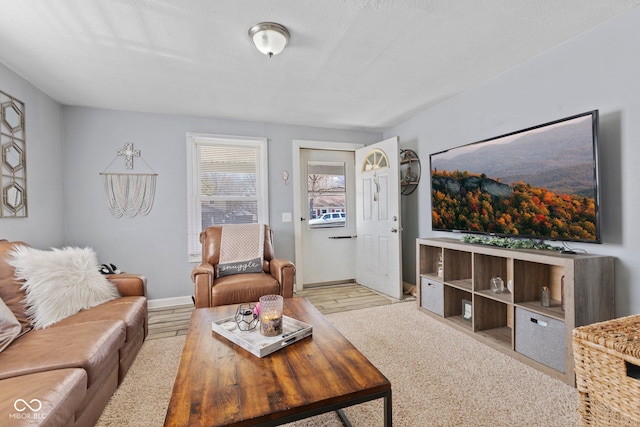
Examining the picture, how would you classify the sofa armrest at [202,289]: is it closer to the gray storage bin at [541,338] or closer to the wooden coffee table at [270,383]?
the wooden coffee table at [270,383]

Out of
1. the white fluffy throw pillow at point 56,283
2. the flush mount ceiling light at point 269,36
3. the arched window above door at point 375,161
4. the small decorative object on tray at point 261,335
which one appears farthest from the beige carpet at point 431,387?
the flush mount ceiling light at point 269,36

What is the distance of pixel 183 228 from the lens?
3.68 metres

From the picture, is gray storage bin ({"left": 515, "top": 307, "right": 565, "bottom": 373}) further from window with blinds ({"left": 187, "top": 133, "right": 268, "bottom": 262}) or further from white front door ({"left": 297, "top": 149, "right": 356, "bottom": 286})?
window with blinds ({"left": 187, "top": 133, "right": 268, "bottom": 262})

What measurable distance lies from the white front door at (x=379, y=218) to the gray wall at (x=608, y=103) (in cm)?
139

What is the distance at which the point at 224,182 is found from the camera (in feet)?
12.8

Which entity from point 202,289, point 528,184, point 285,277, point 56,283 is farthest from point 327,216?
point 56,283

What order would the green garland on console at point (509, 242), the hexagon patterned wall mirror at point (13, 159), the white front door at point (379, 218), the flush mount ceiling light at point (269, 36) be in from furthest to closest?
the white front door at point (379, 218) → the hexagon patterned wall mirror at point (13, 159) → the green garland on console at point (509, 242) → the flush mount ceiling light at point (269, 36)

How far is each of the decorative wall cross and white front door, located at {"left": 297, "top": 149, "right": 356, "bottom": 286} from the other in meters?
2.10

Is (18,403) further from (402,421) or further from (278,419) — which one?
(402,421)

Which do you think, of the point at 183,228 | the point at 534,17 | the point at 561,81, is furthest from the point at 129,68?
the point at 561,81

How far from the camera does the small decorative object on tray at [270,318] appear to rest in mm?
1574

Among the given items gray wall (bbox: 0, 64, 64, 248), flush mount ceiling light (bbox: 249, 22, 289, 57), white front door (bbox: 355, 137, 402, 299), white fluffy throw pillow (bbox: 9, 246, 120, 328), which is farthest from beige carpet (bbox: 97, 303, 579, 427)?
flush mount ceiling light (bbox: 249, 22, 289, 57)

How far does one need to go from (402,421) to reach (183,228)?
3.13 meters

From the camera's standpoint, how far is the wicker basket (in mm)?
950
